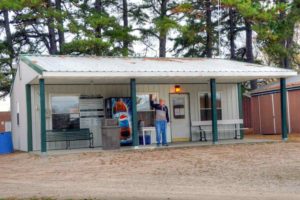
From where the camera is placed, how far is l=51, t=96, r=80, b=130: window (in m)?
20.4

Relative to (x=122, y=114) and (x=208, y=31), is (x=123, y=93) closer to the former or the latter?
(x=122, y=114)

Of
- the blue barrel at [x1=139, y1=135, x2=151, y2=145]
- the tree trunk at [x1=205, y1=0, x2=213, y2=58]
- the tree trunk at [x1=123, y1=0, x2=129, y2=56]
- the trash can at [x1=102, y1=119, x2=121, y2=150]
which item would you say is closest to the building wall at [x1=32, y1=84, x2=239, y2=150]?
the blue barrel at [x1=139, y1=135, x2=151, y2=145]

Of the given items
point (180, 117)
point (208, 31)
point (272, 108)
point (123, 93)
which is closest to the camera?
point (123, 93)

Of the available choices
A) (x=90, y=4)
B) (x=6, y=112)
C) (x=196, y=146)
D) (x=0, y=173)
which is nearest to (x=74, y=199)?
(x=0, y=173)

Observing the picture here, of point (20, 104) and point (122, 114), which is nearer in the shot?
point (122, 114)

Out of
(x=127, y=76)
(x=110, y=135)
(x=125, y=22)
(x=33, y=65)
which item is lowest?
(x=110, y=135)

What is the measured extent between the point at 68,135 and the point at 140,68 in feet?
12.1

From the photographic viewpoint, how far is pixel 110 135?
1838 centimetres

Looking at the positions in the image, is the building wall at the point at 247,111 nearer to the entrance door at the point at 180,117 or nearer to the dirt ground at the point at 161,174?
the entrance door at the point at 180,117

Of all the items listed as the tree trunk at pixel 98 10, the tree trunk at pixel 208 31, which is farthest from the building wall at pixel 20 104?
the tree trunk at pixel 208 31

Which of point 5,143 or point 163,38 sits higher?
point 163,38

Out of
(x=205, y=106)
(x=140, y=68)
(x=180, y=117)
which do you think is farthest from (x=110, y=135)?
(x=205, y=106)

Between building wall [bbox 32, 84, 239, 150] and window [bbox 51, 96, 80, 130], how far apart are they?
0.68 feet

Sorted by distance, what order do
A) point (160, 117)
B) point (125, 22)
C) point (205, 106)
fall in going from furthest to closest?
1. point (125, 22)
2. point (205, 106)
3. point (160, 117)
